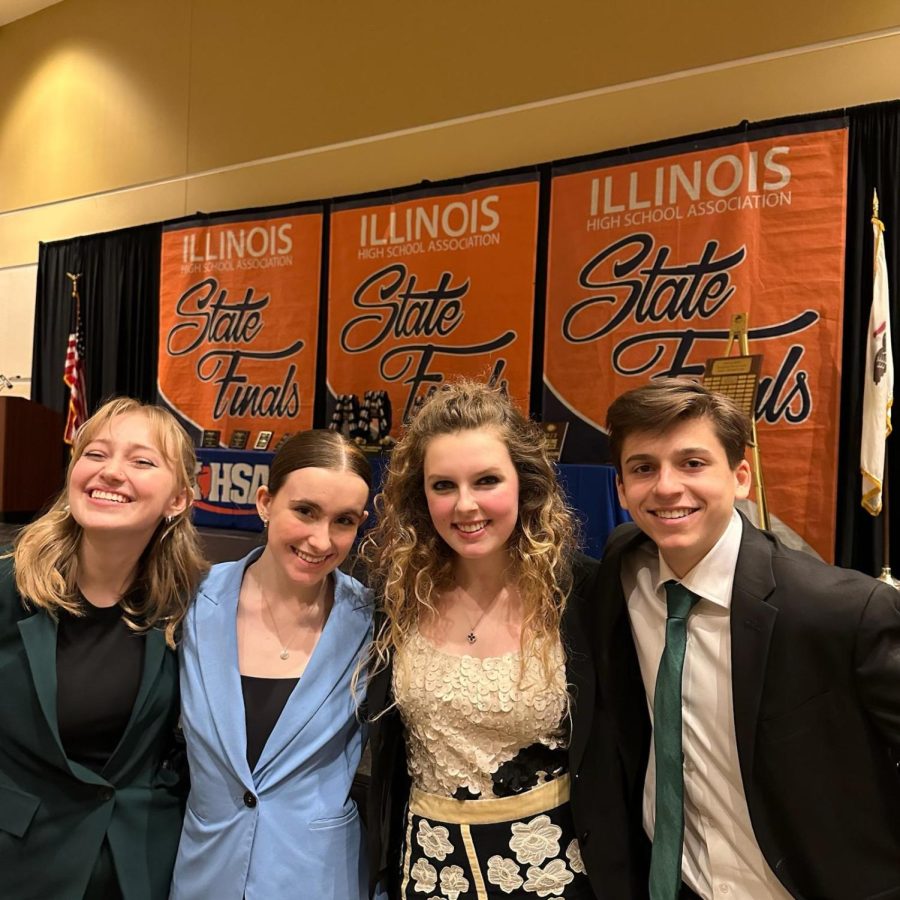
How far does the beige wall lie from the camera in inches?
173

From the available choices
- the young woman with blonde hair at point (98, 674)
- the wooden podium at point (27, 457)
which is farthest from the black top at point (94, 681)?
the wooden podium at point (27, 457)

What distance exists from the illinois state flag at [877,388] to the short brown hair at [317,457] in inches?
115

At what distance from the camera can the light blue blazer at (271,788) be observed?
60.8 inches

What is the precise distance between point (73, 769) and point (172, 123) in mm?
6552

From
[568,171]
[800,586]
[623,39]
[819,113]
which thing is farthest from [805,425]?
[800,586]

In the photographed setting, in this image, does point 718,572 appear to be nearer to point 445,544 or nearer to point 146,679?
point 445,544

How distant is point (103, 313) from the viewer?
7016mm

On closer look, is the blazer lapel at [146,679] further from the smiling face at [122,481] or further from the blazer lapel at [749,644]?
the blazer lapel at [749,644]

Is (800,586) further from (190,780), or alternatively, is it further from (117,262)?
(117,262)

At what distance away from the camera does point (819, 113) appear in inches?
159

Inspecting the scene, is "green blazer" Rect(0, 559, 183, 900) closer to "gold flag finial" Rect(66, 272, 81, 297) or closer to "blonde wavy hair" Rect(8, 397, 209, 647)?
"blonde wavy hair" Rect(8, 397, 209, 647)

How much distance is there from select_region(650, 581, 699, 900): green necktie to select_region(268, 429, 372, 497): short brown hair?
29.1 inches

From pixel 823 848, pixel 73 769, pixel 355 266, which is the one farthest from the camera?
pixel 355 266

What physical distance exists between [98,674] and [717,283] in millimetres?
3660
